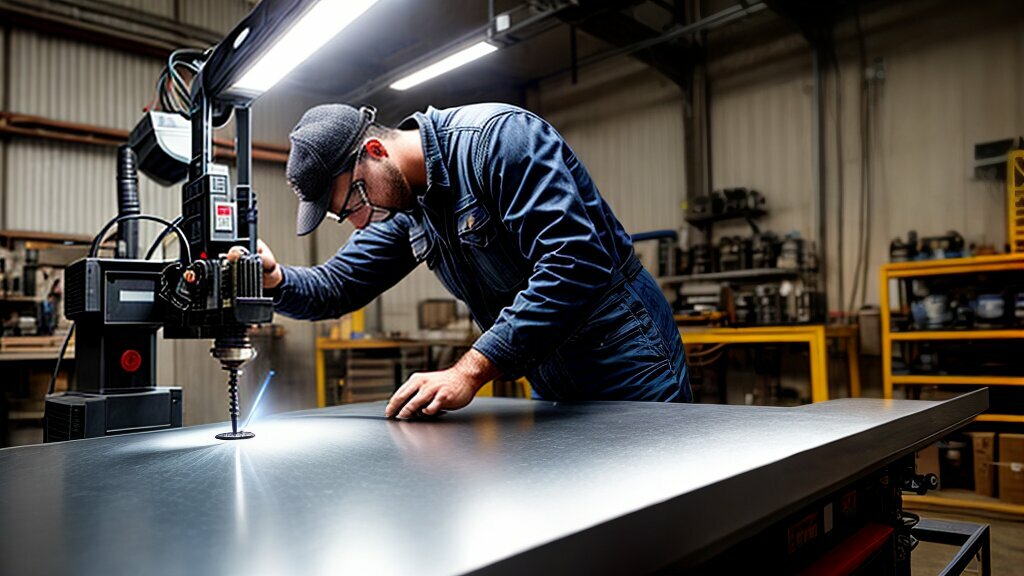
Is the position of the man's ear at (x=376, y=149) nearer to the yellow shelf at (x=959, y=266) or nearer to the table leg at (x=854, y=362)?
the yellow shelf at (x=959, y=266)

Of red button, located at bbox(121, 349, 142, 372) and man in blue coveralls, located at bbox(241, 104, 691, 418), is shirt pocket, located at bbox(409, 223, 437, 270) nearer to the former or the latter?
man in blue coveralls, located at bbox(241, 104, 691, 418)

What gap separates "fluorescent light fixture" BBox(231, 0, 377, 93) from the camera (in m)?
1.20

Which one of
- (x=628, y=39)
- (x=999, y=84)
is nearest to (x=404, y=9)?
(x=628, y=39)

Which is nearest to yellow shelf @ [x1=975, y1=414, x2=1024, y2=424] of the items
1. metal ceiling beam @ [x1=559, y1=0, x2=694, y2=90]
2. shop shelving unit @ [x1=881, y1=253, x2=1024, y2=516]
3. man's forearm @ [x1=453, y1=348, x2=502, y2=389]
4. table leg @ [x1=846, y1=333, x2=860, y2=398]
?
shop shelving unit @ [x1=881, y1=253, x2=1024, y2=516]

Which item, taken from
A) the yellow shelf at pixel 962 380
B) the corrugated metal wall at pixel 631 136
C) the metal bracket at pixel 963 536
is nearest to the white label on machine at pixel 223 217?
the metal bracket at pixel 963 536

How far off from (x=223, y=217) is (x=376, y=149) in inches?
14.5

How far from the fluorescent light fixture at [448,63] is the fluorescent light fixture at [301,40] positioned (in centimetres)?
302

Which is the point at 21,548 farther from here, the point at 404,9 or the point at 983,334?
the point at 404,9

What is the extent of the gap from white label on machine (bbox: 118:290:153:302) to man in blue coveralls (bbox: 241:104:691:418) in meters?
0.22

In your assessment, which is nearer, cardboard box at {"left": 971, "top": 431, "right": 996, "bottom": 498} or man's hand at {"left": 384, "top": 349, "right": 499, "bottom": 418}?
man's hand at {"left": 384, "top": 349, "right": 499, "bottom": 418}

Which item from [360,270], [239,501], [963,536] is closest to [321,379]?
[360,270]

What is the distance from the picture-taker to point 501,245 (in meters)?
1.32

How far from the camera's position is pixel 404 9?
5.38 m

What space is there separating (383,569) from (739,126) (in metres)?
5.59
